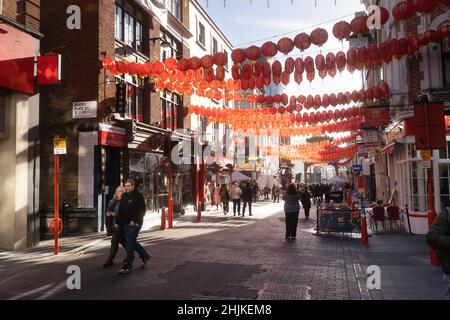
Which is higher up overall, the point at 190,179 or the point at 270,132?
the point at 270,132

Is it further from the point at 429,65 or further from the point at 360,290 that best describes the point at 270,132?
the point at 360,290

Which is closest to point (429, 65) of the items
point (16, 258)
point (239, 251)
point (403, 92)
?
point (403, 92)

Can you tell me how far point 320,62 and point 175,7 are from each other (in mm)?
14394

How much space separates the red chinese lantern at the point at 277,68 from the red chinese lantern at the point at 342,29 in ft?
6.55

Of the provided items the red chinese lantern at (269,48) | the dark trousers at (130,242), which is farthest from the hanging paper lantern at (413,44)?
the dark trousers at (130,242)

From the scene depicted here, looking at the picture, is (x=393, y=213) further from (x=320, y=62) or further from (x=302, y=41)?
(x=302, y=41)

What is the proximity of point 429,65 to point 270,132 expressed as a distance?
35.5 feet

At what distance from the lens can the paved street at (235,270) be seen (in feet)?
21.9

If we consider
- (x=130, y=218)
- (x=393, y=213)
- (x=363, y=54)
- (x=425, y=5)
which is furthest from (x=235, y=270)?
(x=393, y=213)

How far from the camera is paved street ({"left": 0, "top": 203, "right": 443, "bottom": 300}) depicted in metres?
6.67

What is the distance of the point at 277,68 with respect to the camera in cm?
1127

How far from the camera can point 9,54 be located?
1043 cm

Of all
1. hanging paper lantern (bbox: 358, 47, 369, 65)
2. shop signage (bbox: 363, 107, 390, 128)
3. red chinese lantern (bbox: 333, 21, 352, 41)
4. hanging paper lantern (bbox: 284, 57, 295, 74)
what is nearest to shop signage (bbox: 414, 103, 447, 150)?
red chinese lantern (bbox: 333, 21, 352, 41)

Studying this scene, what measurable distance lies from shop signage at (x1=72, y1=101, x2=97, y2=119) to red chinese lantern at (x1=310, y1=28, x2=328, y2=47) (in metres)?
8.51
